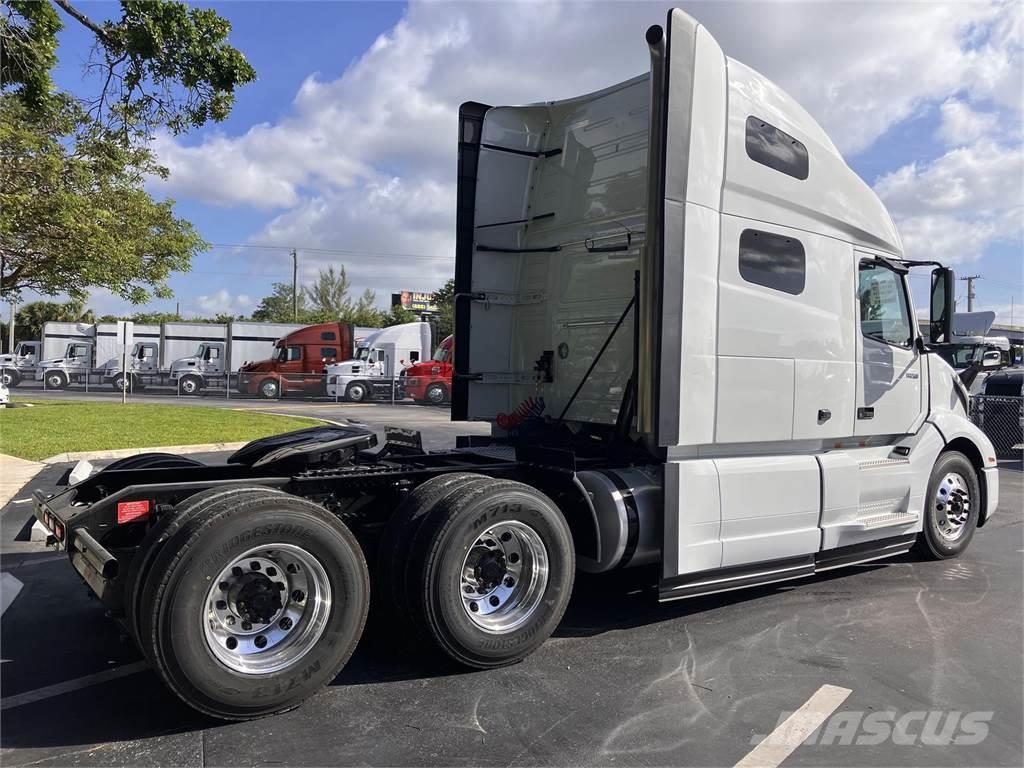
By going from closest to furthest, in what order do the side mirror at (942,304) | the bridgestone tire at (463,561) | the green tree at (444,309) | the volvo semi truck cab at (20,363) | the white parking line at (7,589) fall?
the bridgestone tire at (463,561)
the white parking line at (7,589)
the side mirror at (942,304)
the volvo semi truck cab at (20,363)
the green tree at (444,309)

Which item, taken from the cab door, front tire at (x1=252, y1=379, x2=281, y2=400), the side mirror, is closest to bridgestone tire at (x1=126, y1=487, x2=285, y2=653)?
the cab door

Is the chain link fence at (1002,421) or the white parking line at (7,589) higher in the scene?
the chain link fence at (1002,421)

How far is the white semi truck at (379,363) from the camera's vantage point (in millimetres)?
31984

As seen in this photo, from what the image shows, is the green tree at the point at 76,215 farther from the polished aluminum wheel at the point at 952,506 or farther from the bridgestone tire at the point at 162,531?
the polished aluminum wheel at the point at 952,506

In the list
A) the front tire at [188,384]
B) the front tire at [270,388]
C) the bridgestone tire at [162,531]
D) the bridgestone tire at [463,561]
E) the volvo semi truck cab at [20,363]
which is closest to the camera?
the bridgestone tire at [162,531]

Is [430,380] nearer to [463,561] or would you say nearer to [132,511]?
[463,561]

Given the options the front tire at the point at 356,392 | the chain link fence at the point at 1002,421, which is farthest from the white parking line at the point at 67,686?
the front tire at the point at 356,392

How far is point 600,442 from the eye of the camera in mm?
5613

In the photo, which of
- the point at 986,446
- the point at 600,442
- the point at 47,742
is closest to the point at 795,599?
the point at 600,442

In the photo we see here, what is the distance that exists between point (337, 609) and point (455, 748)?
916 millimetres

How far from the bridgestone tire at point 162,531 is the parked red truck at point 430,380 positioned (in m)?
26.5

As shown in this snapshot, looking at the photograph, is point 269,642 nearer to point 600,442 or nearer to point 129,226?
point 600,442

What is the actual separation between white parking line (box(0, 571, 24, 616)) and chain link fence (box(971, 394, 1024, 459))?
647 inches

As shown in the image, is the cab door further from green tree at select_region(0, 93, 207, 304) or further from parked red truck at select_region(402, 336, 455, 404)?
parked red truck at select_region(402, 336, 455, 404)
